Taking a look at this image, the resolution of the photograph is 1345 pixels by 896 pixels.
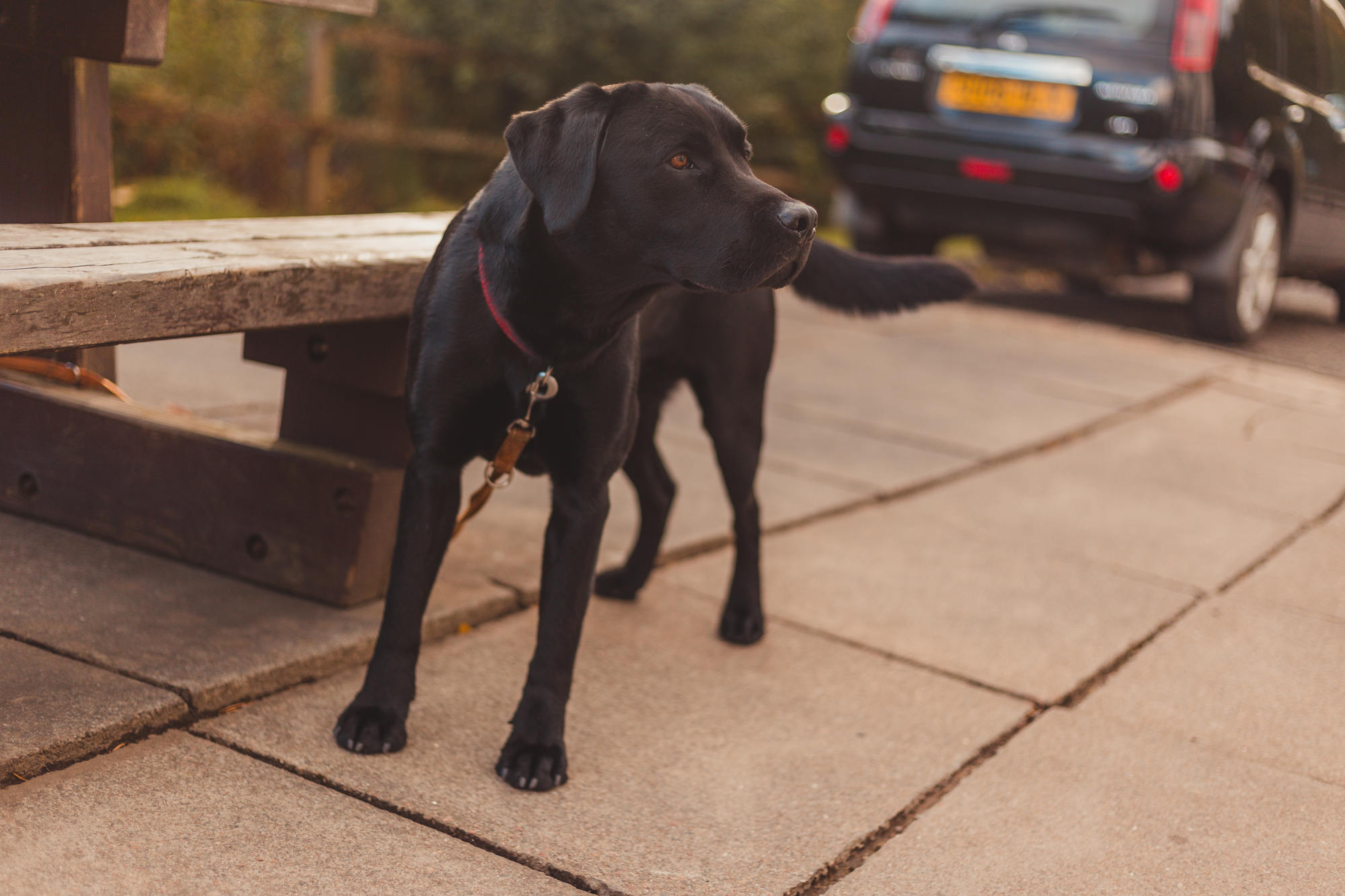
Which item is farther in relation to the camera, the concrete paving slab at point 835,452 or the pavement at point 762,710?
the concrete paving slab at point 835,452

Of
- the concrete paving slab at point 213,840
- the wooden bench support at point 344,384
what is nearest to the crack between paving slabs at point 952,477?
the wooden bench support at point 344,384

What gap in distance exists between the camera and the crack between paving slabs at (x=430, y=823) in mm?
2100

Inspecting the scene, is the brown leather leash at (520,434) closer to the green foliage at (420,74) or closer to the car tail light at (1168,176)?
the car tail light at (1168,176)

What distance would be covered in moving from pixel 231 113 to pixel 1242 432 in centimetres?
613

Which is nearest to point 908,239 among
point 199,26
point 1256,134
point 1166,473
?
point 1256,134

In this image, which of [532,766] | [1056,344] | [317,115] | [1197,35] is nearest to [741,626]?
[532,766]

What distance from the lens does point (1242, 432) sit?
5.95m

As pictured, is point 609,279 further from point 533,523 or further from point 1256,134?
point 1256,134

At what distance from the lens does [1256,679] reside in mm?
3271

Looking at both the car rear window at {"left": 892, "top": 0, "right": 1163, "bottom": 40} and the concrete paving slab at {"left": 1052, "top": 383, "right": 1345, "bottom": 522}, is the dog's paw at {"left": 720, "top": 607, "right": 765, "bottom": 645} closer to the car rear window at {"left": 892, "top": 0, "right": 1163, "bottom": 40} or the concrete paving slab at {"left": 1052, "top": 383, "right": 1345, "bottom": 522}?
the concrete paving slab at {"left": 1052, "top": 383, "right": 1345, "bottom": 522}

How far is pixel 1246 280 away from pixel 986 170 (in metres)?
1.65

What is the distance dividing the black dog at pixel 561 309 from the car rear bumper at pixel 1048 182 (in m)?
5.26

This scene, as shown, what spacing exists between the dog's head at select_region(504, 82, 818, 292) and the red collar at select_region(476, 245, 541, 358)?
162 mm

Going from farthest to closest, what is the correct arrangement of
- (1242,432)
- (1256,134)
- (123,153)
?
1. (123,153)
2. (1256,134)
3. (1242,432)
